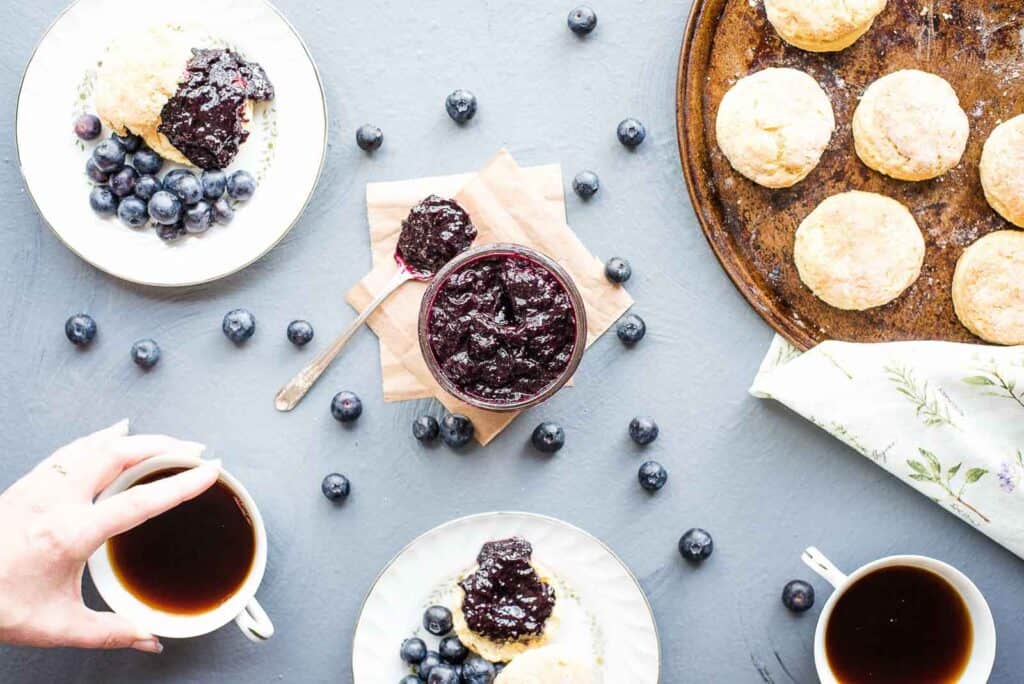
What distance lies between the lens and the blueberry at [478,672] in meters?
2.25

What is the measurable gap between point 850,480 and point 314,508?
1.33 m

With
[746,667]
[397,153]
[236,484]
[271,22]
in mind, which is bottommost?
[746,667]

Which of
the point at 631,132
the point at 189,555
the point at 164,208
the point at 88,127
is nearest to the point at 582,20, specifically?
the point at 631,132

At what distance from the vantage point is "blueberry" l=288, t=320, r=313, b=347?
2357mm

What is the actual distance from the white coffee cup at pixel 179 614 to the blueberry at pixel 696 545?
99 cm

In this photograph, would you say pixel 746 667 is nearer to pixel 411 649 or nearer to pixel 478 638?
pixel 478 638

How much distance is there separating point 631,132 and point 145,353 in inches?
50.8

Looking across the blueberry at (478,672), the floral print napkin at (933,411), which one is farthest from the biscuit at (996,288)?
the blueberry at (478,672)

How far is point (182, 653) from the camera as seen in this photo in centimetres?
241

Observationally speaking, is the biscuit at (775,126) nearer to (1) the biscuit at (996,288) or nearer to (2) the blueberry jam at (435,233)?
(1) the biscuit at (996,288)

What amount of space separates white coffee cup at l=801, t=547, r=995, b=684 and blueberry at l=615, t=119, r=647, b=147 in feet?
3.37

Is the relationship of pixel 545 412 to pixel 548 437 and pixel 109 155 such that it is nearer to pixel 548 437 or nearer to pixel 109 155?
pixel 548 437

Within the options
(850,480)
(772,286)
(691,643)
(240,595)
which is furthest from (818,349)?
(240,595)

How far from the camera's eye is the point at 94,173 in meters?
2.31
